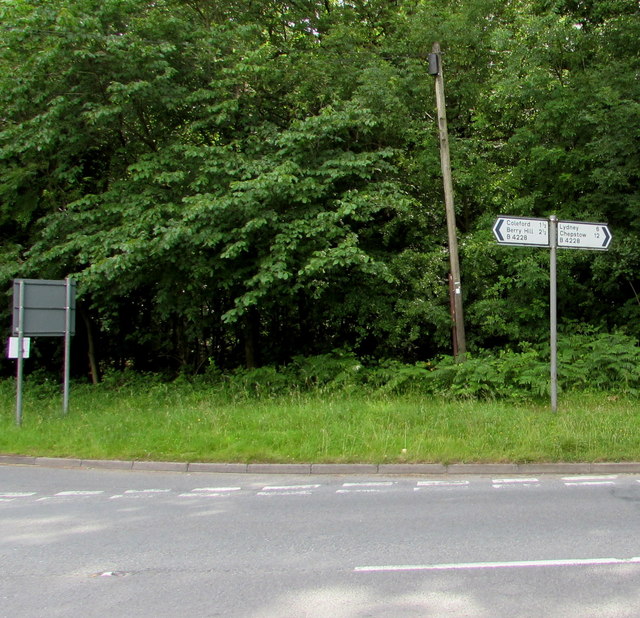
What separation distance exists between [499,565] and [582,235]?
273 inches

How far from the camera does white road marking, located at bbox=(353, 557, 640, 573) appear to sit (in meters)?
4.33

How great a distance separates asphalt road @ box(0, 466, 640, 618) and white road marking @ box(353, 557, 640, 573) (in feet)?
0.05

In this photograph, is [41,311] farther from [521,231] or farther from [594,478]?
[594,478]

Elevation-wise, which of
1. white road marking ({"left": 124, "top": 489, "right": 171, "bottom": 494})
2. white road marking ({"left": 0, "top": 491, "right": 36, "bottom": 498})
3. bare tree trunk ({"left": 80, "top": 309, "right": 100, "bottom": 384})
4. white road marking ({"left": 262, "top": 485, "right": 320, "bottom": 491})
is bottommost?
white road marking ({"left": 0, "top": 491, "right": 36, "bottom": 498})

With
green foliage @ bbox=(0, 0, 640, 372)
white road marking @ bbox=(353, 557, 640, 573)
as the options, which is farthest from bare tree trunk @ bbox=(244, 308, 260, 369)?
white road marking @ bbox=(353, 557, 640, 573)

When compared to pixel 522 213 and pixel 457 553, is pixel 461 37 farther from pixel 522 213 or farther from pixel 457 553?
pixel 457 553

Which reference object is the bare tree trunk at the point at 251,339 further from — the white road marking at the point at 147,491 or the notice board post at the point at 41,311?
→ the white road marking at the point at 147,491

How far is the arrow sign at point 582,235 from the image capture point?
9.81 metres

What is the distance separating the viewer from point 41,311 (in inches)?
442

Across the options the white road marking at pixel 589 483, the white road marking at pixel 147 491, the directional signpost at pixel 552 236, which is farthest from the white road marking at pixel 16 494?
the directional signpost at pixel 552 236

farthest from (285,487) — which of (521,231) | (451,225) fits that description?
(451,225)

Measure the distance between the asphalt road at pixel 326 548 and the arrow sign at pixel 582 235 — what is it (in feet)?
13.5

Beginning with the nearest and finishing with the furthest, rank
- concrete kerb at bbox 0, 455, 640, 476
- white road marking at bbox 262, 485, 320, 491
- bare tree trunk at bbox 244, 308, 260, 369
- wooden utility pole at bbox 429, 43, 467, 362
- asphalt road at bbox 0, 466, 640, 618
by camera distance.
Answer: asphalt road at bbox 0, 466, 640, 618, white road marking at bbox 262, 485, 320, 491, concrete kerb at bbox 0, 455, 640, 476, wooden utility pole at bbox 429, 43, 467, 362, bare tree trunk at bbox 244, 308, 260, 369

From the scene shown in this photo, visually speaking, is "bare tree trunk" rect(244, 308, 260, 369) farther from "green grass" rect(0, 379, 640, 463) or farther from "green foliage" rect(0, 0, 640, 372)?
"green grass" rect(0, 379, 640, 463)
